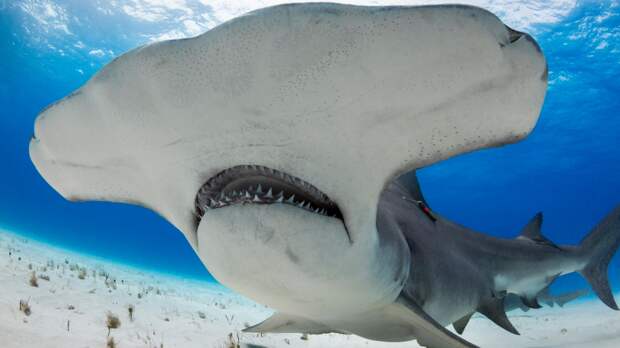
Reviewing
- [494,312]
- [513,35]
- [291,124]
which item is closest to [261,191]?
[291,124]

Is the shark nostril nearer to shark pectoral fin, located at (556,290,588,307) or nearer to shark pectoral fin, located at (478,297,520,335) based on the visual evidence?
shark pectoral fin, located at (478,297,520,335)

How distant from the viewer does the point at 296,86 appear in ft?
4.61

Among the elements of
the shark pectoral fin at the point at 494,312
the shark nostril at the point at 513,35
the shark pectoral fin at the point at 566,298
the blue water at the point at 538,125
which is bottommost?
the shark pectoral fin at the point at 566,298

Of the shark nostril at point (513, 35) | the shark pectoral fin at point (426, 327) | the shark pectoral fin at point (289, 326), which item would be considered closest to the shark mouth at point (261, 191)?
the shark nostril at point (513, 35)

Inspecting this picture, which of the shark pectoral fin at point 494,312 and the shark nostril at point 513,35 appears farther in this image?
the shark pectoral fin at point 494,312

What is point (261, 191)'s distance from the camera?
1.79 metres

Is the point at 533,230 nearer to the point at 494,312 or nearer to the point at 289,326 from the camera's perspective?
the point at 494,312

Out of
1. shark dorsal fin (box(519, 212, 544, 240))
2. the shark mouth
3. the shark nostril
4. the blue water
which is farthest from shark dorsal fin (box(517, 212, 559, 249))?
the blue water

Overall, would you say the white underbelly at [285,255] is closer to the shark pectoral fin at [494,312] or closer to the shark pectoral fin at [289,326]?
the shark pectoral fin at [289,326]

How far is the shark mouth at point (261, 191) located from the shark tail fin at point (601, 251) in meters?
5.83

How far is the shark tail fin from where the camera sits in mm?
5953

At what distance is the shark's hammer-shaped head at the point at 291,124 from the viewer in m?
1.32

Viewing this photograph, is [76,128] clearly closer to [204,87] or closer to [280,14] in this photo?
[204,87]

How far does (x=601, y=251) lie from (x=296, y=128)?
671 centimetres
